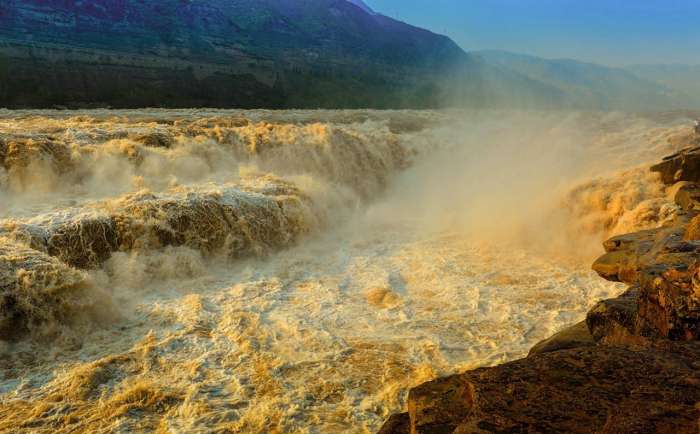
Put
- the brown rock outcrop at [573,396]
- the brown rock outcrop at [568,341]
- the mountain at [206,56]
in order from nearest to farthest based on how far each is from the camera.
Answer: the brown rock outcrop at [573,396], the brown rock outcrop at [568,341], the mountain at [206,56]

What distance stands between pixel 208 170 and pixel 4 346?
21.2 feet

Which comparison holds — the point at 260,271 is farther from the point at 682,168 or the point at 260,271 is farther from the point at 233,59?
the point at 233,59

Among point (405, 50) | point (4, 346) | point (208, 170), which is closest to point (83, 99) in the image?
point (208, 170)

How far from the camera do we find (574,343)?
4.65 meters

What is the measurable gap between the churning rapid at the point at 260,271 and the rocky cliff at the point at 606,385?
131cm

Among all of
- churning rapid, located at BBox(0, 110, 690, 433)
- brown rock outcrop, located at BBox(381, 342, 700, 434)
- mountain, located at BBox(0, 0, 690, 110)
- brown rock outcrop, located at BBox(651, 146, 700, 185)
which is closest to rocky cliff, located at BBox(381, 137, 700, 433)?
brown rock outcrop, located at BBox(381, 342, 700, 434)

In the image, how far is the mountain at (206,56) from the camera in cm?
2698

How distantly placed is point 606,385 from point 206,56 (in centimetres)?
4399

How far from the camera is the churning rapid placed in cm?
470

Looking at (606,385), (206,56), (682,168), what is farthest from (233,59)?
(606,385)

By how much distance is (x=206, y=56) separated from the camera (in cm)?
4222

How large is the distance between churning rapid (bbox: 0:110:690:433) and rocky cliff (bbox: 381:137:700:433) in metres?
1.31

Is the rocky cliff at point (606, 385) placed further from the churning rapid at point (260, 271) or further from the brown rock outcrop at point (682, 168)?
the brown rock outcrop at point (682, 168)

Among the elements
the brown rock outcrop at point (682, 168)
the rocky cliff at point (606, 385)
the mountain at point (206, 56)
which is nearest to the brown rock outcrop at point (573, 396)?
the rocky cliff at point (606, 385)
